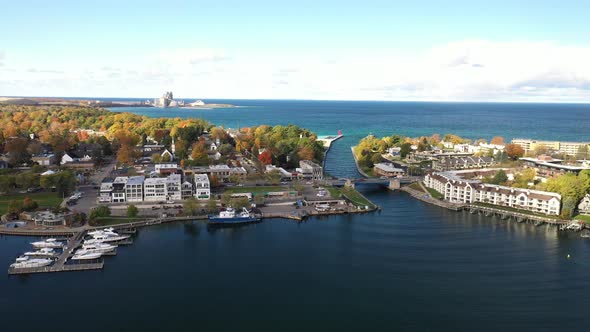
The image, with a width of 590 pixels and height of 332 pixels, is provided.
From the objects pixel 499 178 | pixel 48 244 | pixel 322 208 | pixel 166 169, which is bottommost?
pixel 48 244

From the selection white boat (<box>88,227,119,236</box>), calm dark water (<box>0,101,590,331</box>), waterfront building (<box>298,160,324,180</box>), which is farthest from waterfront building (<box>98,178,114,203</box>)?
waterfront building (<box>298,160,324,180</box>)

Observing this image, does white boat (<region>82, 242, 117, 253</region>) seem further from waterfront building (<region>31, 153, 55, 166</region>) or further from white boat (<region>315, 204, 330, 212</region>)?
waterfront building (<region>31, 153, 55, 166</region>)

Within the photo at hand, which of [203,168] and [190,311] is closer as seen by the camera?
[190,311]

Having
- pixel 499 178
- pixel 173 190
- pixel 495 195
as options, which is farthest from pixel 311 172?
pixel 499 178

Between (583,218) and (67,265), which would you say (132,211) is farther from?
(583,218)

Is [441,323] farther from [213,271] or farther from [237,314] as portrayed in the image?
[213,271]

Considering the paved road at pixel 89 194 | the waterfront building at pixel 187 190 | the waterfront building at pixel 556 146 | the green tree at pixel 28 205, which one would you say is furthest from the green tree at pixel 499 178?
the green tree at pixel 28 205

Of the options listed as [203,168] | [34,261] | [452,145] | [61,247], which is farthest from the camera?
[452,145]

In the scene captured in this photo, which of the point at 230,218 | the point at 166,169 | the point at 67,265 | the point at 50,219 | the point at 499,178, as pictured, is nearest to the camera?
the point at 67,265

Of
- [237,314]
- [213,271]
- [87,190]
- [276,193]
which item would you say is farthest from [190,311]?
[87,190]
